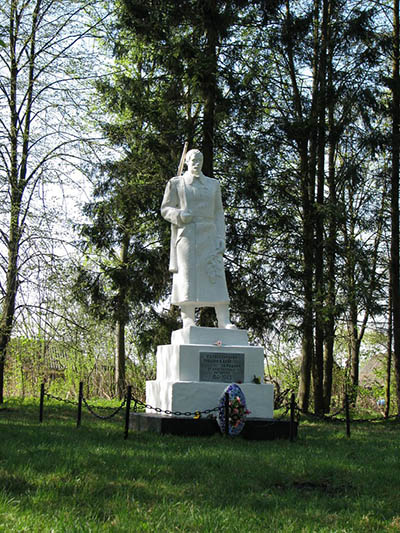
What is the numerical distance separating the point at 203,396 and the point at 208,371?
0.39m

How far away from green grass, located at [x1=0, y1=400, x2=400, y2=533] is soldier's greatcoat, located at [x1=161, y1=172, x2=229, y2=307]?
2.49 metres

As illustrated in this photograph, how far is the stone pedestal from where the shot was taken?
360 inches

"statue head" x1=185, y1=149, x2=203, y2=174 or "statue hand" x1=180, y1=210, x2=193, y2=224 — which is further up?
"statue head" x1=185, y1=149, x2=203, y2=174

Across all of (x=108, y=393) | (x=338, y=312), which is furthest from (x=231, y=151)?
(x=108, y=393)

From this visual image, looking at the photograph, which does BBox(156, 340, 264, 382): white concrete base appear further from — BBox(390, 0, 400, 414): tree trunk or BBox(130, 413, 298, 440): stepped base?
BBox(390, 0, 400, 414): tree trunk

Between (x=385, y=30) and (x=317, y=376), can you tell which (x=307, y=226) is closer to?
(x=317, y=376)

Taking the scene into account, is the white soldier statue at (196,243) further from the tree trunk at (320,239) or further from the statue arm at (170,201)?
the tree trunk at (320,239)

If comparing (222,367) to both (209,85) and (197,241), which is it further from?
(209,85)

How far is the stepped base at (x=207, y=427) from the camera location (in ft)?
28.3

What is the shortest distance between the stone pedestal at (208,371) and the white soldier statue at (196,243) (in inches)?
17.3

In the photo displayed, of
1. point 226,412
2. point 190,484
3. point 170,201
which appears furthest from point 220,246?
point 190,484

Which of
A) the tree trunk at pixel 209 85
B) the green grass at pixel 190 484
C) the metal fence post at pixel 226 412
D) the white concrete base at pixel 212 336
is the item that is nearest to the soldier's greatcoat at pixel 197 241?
the white concrete base at pixel 212 336

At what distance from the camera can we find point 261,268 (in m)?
15.0

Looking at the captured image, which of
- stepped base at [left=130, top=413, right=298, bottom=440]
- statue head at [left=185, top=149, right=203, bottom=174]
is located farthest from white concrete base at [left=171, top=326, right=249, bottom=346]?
→ statue head at [left=185, top=149, right=203, bottom=174]
